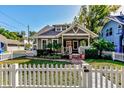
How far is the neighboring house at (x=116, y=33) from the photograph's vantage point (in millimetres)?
8234

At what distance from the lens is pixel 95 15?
22.2 ft

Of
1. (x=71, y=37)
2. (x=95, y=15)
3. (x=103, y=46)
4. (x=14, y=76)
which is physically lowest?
(x=14, y=76)

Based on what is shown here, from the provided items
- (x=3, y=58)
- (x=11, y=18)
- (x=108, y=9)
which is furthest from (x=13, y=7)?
(x=108, y=9)

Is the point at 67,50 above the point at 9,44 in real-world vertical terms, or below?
below

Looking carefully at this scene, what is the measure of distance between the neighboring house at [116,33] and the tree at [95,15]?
1.61ft

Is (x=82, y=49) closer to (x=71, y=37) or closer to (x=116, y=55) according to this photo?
(x=116, y=55)

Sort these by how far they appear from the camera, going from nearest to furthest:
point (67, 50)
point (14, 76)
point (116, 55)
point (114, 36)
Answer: point (14, 76)
point (116, 55)
point (67, 50)
point (114, 36)

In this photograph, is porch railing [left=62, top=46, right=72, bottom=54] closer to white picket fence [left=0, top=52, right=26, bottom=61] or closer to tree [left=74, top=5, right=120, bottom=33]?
tree [left=74, top=5, right=120, bottom=33]

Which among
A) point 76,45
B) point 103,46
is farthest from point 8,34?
point 103,46

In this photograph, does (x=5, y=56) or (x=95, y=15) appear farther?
(x=5, y=56)

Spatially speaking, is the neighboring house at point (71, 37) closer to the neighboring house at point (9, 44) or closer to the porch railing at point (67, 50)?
the porch railing at point (67, 50)

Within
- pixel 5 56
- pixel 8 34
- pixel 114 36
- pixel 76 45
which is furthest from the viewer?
pixel 114 36

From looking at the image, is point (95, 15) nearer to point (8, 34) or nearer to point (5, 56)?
point (8, 34)

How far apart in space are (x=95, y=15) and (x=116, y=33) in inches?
105
